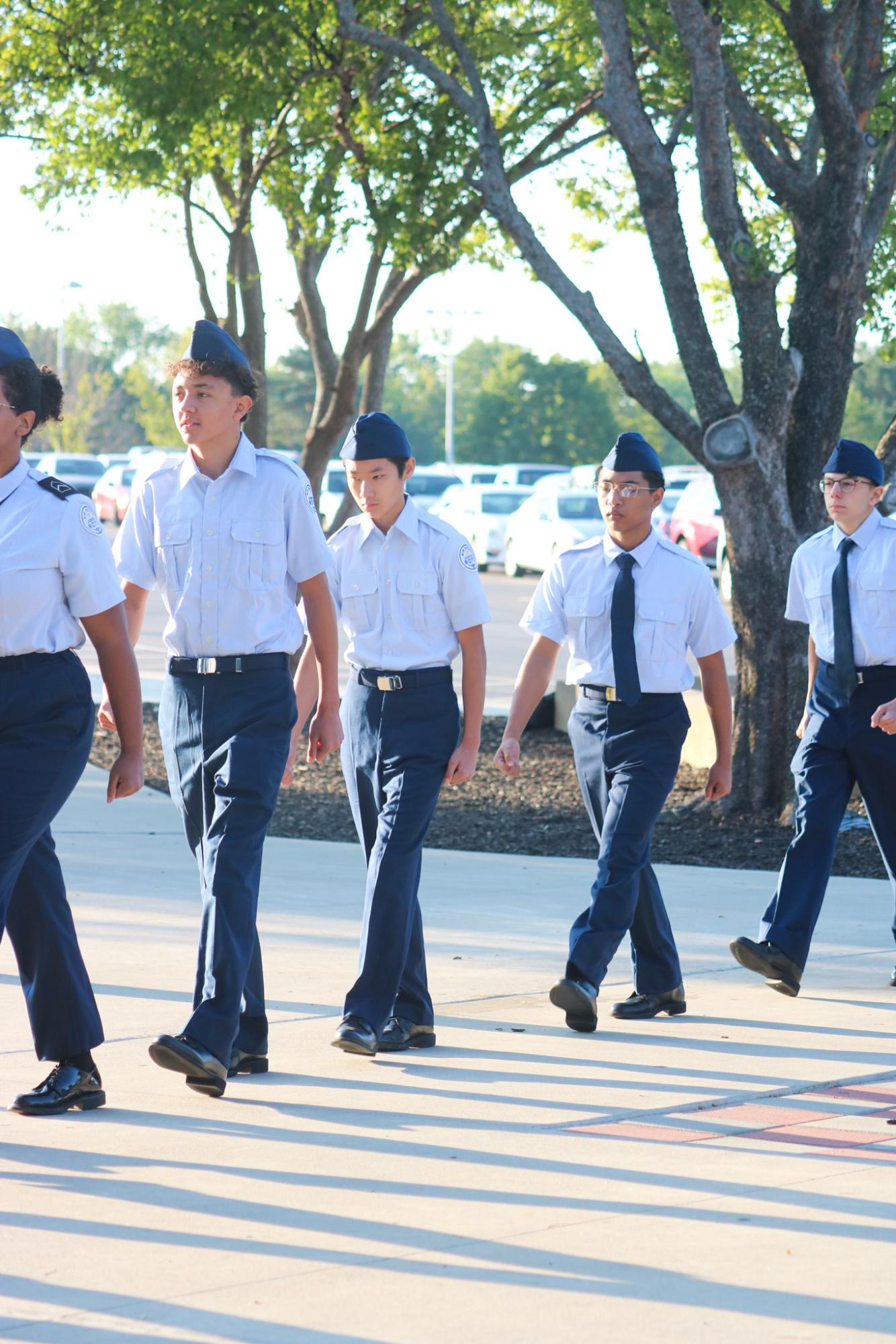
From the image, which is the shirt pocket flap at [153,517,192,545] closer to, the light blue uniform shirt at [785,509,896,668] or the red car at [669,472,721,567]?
the light blue uniform shirt at [785,509,896,668]

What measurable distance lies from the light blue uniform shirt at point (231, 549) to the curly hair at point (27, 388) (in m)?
0.53

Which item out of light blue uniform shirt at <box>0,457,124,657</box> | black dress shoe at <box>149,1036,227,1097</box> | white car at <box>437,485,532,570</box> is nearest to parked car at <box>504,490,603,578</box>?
white car at <box>437,485,532,570</box>

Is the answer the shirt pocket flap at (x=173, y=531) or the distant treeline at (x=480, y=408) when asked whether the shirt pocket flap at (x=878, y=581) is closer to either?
the shirt pocket flap at (x=173, y=531)

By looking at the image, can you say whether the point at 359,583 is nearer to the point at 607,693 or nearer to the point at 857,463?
the point at 607,693

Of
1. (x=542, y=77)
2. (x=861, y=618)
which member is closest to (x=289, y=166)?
(x=542, y=77)

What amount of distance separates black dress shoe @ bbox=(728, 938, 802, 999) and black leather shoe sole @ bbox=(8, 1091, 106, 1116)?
2350 mm

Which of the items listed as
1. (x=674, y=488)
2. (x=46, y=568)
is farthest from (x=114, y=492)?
(x=46, y=568)

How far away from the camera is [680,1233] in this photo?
167 inches

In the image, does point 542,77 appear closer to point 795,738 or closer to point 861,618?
point 795,738

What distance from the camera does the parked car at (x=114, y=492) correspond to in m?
49.7

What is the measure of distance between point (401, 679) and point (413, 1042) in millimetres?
1116

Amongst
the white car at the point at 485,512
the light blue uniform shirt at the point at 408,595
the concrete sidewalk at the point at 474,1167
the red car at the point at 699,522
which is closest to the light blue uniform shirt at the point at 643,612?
the light blue uniform shirt at the point at 408,595

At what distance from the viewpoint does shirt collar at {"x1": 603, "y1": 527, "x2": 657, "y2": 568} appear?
6605 mm

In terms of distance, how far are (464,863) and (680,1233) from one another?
5.38 metres
